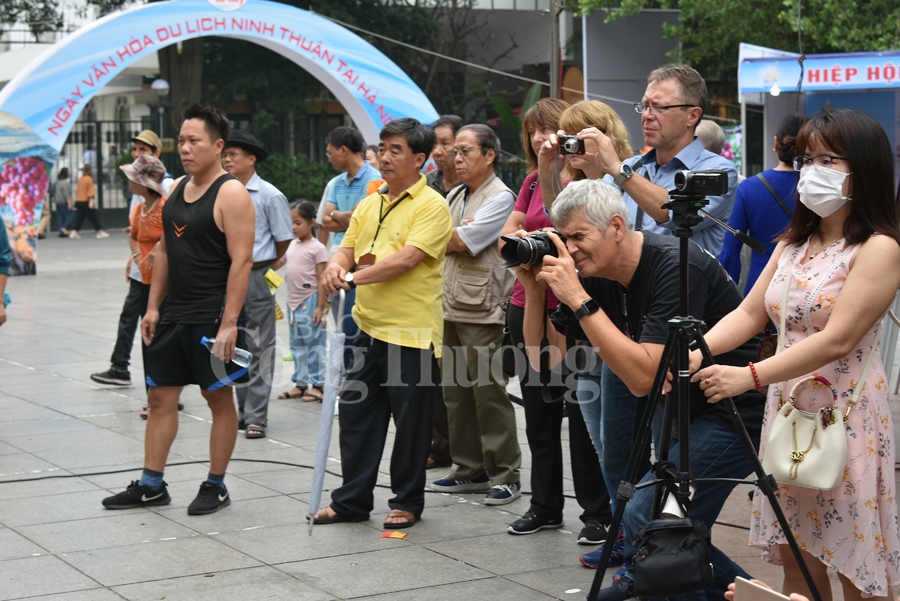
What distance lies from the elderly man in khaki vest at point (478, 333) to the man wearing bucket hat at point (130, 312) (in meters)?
2.76

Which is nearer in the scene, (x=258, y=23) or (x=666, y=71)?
(x=666, y=71)

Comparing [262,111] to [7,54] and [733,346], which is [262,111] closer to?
[7,54]

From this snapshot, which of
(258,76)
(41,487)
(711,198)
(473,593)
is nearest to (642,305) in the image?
(711,198)

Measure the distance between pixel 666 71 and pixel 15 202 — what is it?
538 inches

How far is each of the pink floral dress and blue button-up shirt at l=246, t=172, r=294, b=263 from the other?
4.57 m

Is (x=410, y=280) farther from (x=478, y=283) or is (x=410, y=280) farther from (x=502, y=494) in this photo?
(x=502, y=494)

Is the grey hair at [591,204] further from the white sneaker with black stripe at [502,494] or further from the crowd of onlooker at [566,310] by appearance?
the white sneaker with black stripe at [502,494]

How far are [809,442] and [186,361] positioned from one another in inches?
133

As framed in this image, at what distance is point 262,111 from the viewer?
29.8m

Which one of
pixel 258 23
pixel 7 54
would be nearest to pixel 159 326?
Result: pixel 258 23

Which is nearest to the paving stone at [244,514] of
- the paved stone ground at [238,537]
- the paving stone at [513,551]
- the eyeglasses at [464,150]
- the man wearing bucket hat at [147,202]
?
the paved stone ground at [238,537]

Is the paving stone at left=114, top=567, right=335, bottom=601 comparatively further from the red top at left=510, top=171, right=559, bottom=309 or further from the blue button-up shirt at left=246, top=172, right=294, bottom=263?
the blue button-up shirt at left=246, top=172, right=294, bottom=263

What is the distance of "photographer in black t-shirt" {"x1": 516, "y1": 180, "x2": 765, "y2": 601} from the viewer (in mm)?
3451

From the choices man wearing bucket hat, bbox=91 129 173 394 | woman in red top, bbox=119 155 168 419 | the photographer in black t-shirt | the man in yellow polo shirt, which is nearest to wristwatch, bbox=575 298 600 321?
the photographer in black t-shirt
